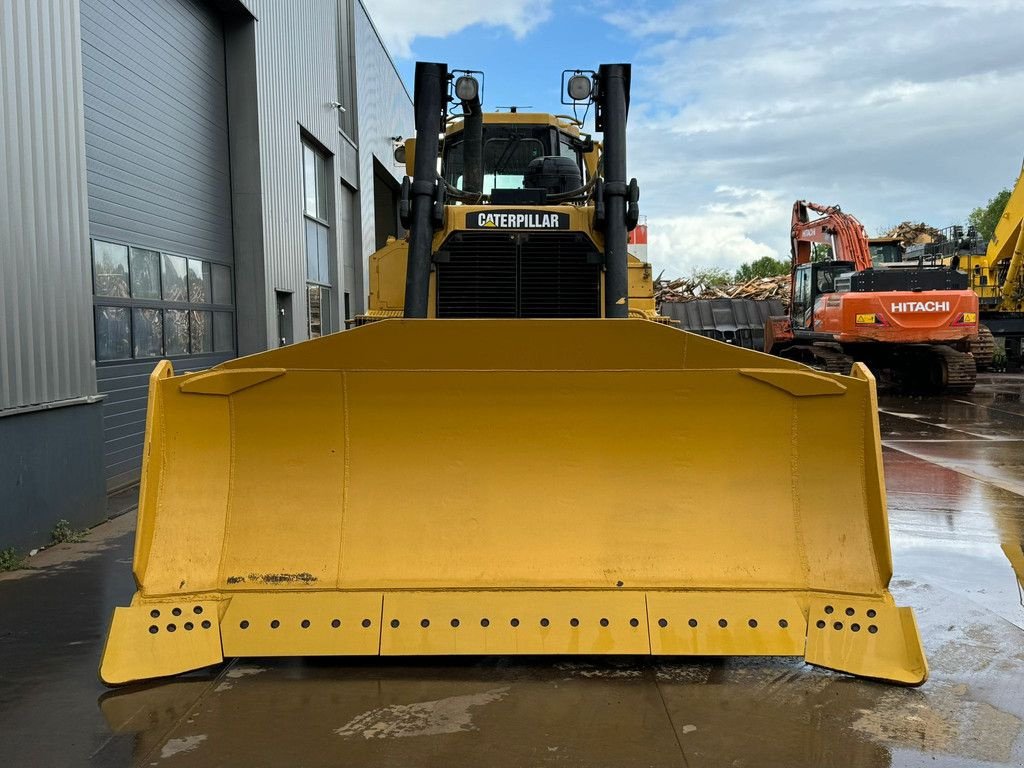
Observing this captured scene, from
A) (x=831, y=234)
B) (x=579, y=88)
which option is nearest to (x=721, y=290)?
(x=831, y=234)

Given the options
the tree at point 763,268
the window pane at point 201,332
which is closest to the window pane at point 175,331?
the window pane at point 201,332

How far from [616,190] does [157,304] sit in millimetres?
6139

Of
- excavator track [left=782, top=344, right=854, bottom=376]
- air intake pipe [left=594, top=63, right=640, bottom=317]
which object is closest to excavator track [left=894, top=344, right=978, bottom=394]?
excavator track [left=782, top=344, right=854, bottom=376]

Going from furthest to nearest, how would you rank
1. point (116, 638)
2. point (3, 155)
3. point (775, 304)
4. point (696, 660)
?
point (775, 304) → point (3, 155) → point (696, 660) → point (116, 638)

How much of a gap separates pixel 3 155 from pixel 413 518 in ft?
13.8

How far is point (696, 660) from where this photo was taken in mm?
3939

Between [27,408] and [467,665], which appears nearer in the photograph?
[467,665]

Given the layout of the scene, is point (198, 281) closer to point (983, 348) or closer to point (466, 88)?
point (466, 88)

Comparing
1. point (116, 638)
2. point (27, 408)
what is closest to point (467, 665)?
point (116, 638)

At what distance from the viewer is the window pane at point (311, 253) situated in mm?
16156

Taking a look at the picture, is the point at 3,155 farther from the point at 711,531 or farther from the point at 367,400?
the point at 711,531

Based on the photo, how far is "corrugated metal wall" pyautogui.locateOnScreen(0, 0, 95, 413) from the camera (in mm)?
5961

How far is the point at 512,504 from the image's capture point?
13.2ft

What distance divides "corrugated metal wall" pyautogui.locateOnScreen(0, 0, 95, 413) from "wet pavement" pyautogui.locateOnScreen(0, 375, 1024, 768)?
2.29m
